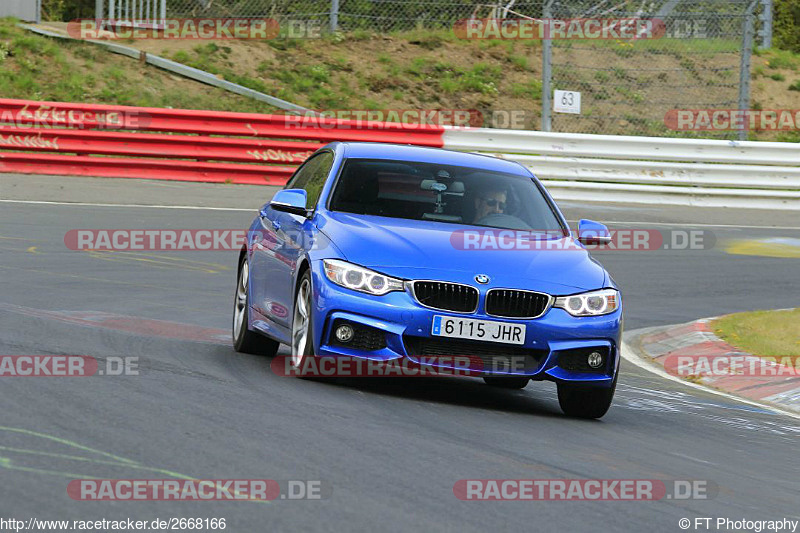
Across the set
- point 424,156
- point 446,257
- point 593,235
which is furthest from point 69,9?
point 446,257

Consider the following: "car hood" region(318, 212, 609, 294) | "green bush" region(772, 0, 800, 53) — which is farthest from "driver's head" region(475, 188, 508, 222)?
"green bush" region(772, 0, 800, 53)

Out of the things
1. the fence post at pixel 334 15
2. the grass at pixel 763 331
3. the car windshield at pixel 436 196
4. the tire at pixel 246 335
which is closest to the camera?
the car windshield at pixel 436 196

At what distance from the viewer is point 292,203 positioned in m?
8.94

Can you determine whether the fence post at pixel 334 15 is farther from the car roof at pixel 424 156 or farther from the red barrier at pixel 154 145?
the car roof at pixel 424 156

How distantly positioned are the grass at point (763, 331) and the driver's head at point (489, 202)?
3214 millimetres

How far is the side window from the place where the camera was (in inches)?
372

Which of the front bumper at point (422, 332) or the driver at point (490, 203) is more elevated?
the driver at point (490, 203)

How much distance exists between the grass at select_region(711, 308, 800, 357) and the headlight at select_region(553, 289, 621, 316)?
3.57 meters

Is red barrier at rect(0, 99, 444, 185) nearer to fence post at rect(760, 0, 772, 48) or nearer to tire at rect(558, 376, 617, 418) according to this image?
fence post at rect(760, 0, 772, 48)

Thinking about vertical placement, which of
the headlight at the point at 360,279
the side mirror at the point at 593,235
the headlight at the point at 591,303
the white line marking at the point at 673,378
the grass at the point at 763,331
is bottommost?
the white line marking at the point at 673,378

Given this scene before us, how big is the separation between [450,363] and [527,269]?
0.72 meters

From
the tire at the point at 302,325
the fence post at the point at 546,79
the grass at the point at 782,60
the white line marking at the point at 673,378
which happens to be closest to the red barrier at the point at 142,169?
the fence post at the point at 546,79

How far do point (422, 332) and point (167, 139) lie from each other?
13.9m

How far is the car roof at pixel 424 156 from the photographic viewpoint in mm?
9547
